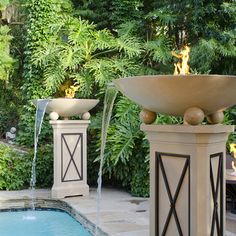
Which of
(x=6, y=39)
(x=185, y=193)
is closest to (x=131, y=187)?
(x=185, y=193)

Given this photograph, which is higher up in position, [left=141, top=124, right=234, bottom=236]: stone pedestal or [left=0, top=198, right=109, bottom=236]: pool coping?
[left=141, top=124, right=234, bottom=236]: stone pedestal

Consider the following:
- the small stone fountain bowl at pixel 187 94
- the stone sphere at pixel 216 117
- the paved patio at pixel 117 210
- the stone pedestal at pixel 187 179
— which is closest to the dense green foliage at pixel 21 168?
the paved patio at pixel 117 210

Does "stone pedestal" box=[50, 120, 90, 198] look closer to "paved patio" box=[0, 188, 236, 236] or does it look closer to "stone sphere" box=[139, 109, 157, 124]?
"paved patio" box=[0, 188, 236, 236]

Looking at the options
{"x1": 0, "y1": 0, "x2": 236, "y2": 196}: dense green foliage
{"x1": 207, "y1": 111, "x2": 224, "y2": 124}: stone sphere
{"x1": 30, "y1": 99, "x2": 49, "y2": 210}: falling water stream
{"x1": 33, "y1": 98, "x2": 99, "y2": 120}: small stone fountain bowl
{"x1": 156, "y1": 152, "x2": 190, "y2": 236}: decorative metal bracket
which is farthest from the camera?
{"x1": 0, "y1": 0, "x2": 236, "y2": 196}: dense green foliage

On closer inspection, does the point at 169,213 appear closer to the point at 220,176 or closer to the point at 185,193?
the point at 185,193

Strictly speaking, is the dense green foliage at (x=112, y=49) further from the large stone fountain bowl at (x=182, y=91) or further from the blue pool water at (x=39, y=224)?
the large stone fountain bowl at (x=182, y=91)

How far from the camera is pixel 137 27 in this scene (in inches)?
388

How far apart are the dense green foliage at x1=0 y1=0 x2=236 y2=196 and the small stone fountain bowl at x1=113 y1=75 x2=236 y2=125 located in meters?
4.11

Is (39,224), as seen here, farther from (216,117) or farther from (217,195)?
(216,117)

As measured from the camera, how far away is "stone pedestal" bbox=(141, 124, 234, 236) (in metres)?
2.99

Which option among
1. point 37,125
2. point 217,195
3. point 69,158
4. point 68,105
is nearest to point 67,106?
point 68,105

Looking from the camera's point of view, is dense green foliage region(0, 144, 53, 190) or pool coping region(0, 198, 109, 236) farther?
dense green foliage region(0, 144, 53, 190)

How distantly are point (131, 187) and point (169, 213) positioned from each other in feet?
14.1

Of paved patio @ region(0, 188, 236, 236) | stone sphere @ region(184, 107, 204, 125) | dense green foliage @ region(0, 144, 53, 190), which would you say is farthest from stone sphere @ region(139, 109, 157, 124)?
dense green foliage @ region(0, 144, 53, 190)
